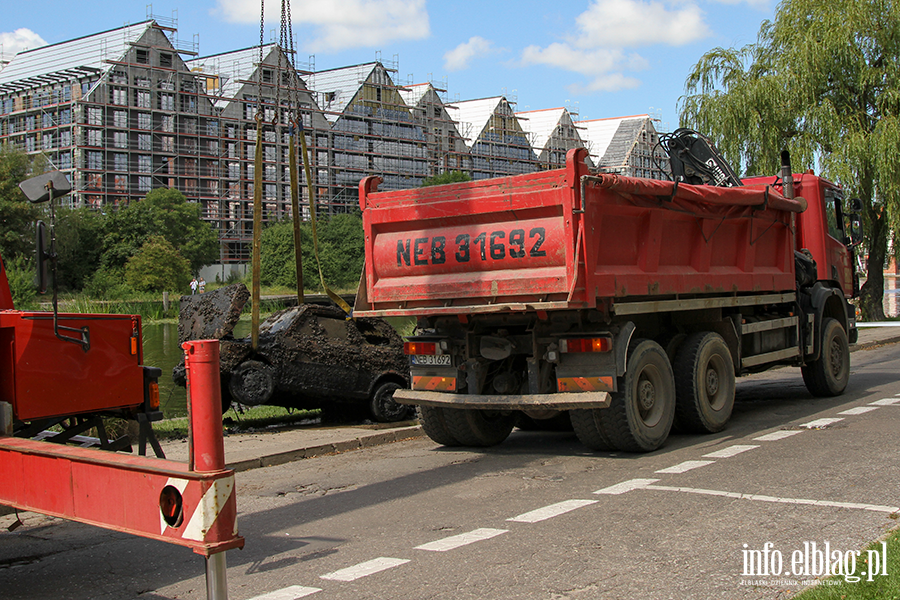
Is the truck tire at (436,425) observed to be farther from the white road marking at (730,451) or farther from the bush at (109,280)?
the bush at (109,280)

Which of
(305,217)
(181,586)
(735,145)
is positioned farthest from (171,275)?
(181,586)

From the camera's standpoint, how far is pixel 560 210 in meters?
7.82

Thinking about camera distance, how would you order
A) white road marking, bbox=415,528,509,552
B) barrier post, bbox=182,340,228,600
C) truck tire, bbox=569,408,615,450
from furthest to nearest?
truck tire, bbox=569,408,615,450
white road marking, bbox=415,528,509,552
barrier post, bbox=182,340,228,600

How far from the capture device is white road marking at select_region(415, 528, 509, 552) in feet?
17.8

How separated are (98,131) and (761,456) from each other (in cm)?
7708

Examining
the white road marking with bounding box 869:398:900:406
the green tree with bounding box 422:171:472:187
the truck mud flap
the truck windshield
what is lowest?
the white road marking with bounding box 869:398:900:406

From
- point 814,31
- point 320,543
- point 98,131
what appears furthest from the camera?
point 98,131

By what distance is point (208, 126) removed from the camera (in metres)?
83.9

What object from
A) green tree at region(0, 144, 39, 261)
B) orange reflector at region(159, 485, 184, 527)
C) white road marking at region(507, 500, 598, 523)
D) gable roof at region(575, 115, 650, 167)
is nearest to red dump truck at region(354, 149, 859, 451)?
white road marking at region(507, 500, 598, 523)

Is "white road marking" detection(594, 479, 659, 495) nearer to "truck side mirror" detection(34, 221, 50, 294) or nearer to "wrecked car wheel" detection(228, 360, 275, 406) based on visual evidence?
"truck side mirror" detection(34, 221, 50, 294)

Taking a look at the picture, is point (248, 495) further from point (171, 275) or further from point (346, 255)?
point (346, 255)

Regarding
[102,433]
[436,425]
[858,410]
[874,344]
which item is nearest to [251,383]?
[436,425]

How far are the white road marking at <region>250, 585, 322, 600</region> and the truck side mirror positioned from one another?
2.10 meters

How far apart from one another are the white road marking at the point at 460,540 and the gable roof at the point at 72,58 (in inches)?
3136
